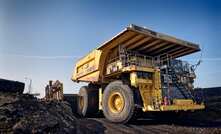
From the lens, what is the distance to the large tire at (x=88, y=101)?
10.3 m

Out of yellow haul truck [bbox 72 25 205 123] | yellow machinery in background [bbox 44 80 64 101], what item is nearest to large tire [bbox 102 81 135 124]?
yellow haul truck [bbox 72 25 205 123]

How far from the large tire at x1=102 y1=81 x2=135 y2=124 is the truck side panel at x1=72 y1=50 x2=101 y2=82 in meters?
1.47

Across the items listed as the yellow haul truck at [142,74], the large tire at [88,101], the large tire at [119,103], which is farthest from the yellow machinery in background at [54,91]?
the large tire at [119,103]

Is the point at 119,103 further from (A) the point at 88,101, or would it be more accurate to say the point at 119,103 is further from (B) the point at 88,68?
(B) the point at 88,68

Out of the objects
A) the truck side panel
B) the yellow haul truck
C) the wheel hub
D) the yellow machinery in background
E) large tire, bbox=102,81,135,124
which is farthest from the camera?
the yellow machinery in background

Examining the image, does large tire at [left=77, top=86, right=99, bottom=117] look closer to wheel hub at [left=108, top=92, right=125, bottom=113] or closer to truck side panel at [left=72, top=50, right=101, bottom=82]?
truck side panel at [left=72, top=50, right=101, bottom=82]

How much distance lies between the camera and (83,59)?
11.3m

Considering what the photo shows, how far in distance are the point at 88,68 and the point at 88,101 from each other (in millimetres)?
1429

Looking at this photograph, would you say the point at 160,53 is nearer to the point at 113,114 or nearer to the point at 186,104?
the point at 186,104

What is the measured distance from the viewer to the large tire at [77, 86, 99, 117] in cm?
1027

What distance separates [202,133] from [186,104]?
160cm

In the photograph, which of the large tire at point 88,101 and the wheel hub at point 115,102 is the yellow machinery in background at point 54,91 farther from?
the wheel hub at point 115,102

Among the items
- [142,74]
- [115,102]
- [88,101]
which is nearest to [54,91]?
[88,101]

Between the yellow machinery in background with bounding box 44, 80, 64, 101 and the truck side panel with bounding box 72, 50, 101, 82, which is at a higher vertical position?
the truck side panel with bounding box 72, 50, 101, 82
